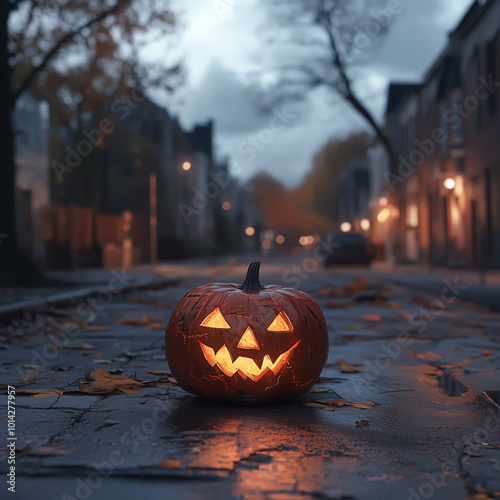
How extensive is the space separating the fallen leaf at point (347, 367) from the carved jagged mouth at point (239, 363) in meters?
1.52

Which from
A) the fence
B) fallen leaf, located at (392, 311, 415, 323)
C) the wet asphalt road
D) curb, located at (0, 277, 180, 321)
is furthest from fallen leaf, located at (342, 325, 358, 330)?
the fence

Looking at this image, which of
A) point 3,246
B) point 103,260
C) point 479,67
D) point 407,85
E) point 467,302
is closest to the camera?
point 467,302

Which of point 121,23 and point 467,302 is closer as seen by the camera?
point 467,302

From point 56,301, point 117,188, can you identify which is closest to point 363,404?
point 56,301

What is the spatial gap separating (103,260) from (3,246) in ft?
53.8

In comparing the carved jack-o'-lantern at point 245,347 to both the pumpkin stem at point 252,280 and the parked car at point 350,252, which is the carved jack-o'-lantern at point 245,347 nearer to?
the pumpkin stem at point 252,280

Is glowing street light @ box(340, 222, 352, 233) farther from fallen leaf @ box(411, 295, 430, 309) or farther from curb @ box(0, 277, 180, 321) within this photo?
fallen leaf @ box(411, 295, 430, 309)

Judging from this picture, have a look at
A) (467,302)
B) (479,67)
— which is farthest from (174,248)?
(467,302)

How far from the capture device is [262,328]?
476cm

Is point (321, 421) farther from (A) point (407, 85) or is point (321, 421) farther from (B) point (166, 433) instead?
(A) point (407, 85)

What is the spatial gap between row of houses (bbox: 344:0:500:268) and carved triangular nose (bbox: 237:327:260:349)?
12772 millimetres

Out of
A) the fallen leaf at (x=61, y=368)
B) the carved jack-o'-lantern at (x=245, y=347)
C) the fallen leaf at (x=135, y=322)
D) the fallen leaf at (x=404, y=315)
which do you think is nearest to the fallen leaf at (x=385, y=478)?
the carved jack-o'-lantern at (x=245, y=347)

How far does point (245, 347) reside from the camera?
473 centimetres

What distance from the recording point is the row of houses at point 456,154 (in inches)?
957
